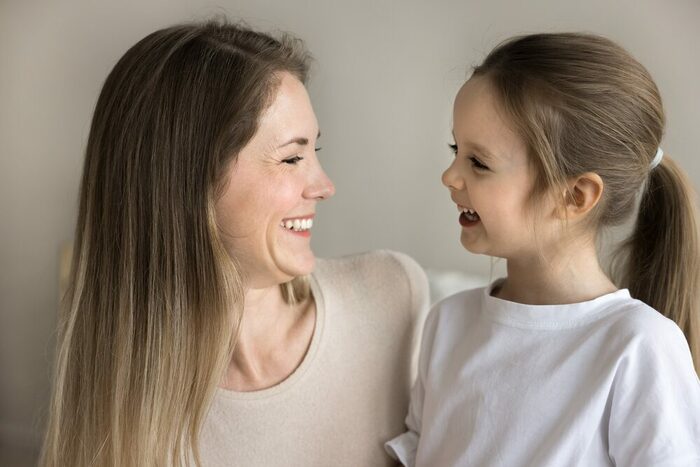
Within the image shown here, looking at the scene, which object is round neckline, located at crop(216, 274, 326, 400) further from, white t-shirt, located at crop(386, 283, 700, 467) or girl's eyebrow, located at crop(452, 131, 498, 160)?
girl's eyebrow, located at crop(452, 131, 498, 160)

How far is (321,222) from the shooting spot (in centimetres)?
220

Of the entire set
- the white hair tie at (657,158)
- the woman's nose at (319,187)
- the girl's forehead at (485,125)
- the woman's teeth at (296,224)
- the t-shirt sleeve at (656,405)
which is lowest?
the t-shirt sleeve at (656,405)

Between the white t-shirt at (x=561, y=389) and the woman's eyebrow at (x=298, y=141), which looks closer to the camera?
the white t-shirt at (x=561, y=389)

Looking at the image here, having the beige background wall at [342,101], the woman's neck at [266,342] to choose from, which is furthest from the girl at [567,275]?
the beige background wall at [342,101]

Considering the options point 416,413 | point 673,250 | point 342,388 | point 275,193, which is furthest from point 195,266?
point 673,250

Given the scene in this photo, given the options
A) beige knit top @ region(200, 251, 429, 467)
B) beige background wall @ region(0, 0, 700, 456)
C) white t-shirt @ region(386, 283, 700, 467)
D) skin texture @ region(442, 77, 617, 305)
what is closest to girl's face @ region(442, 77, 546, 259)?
skin texture @ region(442, 77, 617, 305)

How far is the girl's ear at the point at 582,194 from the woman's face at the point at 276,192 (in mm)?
457

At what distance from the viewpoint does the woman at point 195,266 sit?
138 cm

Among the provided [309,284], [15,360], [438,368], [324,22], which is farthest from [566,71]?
[15,360]

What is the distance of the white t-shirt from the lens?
1.17 m

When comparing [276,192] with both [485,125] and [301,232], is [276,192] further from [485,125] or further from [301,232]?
[485,125]

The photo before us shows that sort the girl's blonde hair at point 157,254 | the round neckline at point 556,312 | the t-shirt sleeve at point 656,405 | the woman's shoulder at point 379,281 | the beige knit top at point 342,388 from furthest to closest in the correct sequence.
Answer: the woman's shoulder at point 379,281 → the beige knit top at point 342,388 → the girl's blonde hair at point 157,254 → the round neckline at point 556,312 → the t-shirt sleeve at point 656,405

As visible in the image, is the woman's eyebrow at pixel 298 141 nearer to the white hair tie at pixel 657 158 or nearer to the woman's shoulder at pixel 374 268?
the woman's shoulder at pixel 374 268

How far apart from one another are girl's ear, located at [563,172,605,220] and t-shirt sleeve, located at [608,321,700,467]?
227 millimetres
